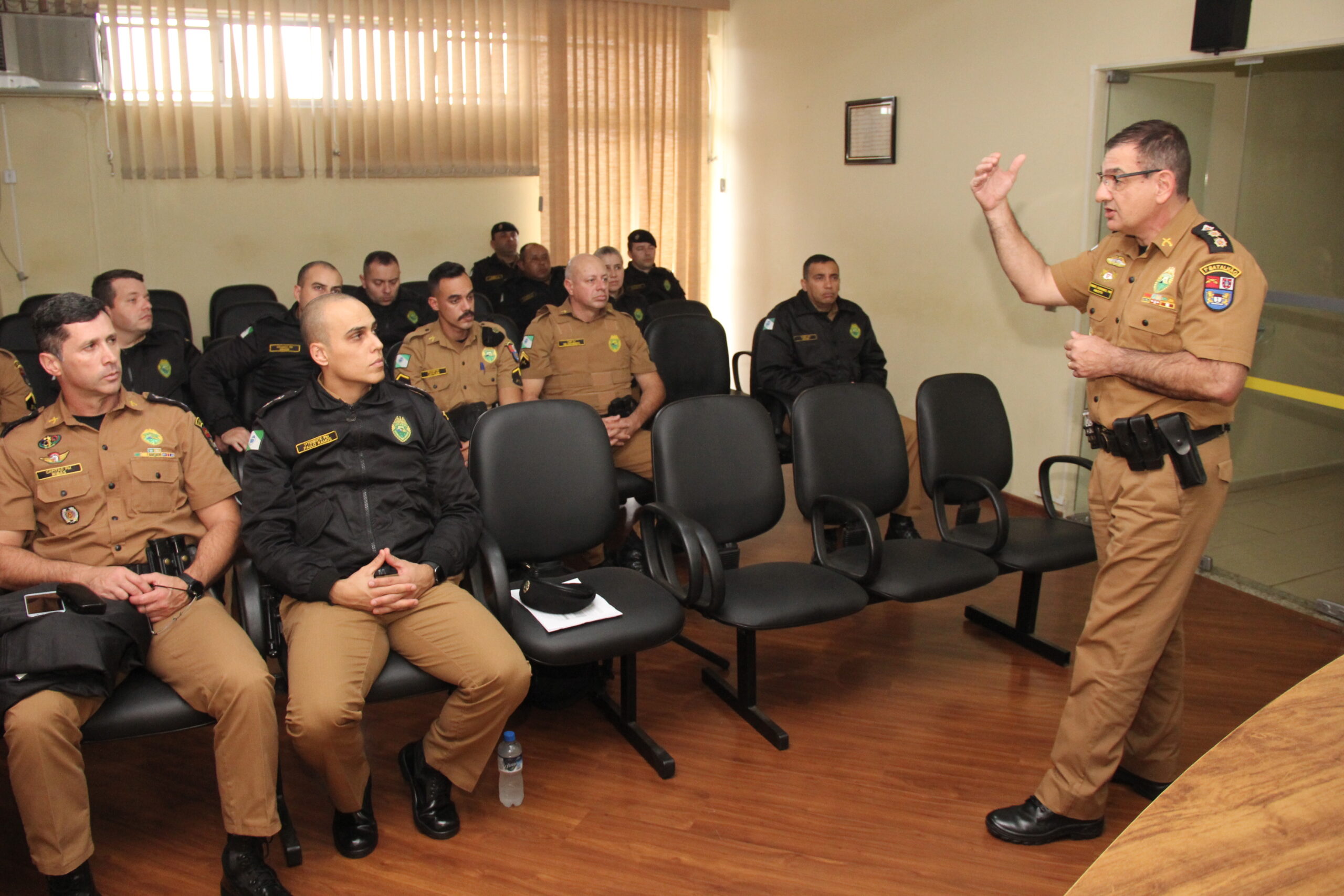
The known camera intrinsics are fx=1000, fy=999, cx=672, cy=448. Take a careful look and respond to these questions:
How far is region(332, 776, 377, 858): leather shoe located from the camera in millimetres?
2475

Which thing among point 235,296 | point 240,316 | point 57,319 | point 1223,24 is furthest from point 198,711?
point 235,296

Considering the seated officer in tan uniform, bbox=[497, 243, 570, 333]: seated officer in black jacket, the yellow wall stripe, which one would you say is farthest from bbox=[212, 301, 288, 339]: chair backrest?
the yellow wall stripe

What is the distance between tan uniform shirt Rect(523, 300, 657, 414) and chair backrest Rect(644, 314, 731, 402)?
0.38m

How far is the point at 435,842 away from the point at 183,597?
883mm

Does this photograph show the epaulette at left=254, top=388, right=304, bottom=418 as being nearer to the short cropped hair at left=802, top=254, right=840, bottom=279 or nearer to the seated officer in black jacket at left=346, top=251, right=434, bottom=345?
the seated officer in black jacket at left=346, top=251, right=434, bottom=345

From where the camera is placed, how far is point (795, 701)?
10.6 feet

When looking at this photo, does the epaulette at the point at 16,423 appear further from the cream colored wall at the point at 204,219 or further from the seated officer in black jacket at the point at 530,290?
the cream colored wall at the point at 204,219

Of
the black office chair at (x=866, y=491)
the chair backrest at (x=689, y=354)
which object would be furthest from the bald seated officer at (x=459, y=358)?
the black office chair at (x=866, y=491)

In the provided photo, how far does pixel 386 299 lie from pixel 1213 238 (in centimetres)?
411

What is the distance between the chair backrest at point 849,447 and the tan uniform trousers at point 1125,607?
1020 millimetres

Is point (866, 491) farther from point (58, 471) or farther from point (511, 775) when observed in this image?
point (58, 471)

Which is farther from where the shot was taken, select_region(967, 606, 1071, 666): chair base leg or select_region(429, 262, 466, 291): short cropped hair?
select_region(429, 262, 466, 291): short cropped hair

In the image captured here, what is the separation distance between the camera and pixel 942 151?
554cm

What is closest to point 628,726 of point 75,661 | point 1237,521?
point 75,661
